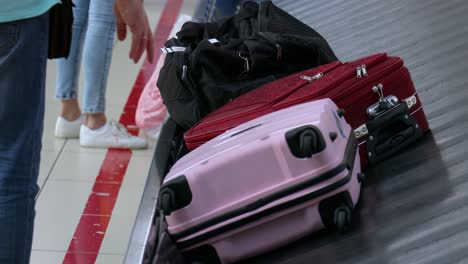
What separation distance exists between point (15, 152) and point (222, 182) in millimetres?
477

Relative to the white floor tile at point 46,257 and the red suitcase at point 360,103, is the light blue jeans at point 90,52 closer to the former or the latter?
the white floor tile at point 46,257

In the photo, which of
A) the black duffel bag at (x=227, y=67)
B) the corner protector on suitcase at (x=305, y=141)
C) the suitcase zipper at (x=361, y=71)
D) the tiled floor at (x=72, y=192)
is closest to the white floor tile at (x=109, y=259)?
the tiled floor at (x=72, y=192)

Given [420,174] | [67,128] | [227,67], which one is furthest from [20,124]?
[67,128]

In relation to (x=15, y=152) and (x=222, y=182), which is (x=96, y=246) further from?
(x=222, y=182)

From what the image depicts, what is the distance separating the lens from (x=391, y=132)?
7.02 feet

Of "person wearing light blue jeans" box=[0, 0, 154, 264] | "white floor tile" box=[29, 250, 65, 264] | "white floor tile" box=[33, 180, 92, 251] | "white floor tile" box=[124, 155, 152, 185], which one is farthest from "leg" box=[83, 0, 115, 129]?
"person wearing light blue jeans" box=[0, 0, 154, 264]

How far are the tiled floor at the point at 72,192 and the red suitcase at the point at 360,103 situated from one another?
2.87 feet

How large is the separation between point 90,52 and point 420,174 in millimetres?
1760

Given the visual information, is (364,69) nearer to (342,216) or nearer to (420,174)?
(420,174)

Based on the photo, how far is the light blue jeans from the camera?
3420 millimetres

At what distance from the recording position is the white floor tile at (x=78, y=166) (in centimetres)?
338

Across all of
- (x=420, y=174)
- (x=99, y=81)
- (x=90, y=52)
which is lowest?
(x=99, y=81)

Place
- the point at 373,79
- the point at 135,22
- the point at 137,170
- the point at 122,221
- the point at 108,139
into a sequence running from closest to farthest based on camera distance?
the point at 373,79 < the point at 135,22 < the point at 122,221 < the point at 137,170 < the point at 108,139

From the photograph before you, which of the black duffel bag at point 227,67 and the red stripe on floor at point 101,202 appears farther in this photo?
the red stripe on floor at point 101,202
